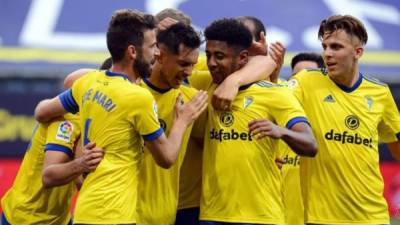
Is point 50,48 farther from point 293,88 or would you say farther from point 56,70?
point 293,88

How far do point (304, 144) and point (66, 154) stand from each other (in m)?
1.53

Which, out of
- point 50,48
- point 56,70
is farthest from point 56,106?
point 50,48

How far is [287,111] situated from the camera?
6.86 metres

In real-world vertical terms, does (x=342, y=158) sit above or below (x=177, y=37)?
below

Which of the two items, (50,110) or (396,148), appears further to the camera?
(396,148)

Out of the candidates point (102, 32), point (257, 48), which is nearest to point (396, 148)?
point (257, 48)

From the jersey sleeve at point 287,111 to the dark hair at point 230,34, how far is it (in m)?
0.41

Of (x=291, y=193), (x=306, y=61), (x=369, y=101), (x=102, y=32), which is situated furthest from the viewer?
(x=102, y=32)

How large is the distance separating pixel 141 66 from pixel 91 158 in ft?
2.14

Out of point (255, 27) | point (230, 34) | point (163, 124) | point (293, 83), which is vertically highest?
point (255, 27)

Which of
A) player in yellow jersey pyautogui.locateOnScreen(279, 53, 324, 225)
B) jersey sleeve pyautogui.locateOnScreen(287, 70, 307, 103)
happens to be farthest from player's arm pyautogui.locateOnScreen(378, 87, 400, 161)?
player in yellow jersey pyautogui.locateOnScreen(279, 53, 324, 225)

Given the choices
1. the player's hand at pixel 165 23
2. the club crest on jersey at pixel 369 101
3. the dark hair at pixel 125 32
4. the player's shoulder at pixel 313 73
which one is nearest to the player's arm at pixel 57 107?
the dark hair at pixel 125 32

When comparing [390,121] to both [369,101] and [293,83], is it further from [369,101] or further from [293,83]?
[293,83]

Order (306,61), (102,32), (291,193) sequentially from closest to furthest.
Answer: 1. (291,193)
2. (306,61)
3. (102,32)
